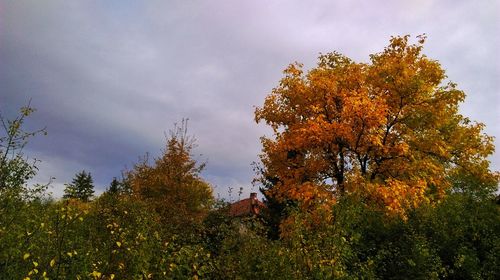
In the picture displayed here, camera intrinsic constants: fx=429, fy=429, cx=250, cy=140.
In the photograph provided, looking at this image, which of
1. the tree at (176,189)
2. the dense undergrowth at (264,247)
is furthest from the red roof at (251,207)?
the dense undergrowth at (264,247)

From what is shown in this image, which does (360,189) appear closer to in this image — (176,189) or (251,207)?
(176,189)

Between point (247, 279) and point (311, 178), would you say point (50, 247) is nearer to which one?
point (247, 279)

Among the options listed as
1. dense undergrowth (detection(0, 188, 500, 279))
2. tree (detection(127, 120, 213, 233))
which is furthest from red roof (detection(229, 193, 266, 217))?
dense undergrowth (detection(0, 188, 500, 279))

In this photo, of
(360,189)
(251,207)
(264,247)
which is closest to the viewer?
(264,247)

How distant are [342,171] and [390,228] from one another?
14.9 ft

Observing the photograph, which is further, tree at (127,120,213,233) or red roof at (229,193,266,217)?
red roof at (229,193,266,217)

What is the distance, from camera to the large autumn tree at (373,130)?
60.4ft

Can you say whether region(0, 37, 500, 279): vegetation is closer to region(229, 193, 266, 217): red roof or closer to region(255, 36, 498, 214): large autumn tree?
region(255, 36, 498, 214): large autumn tree

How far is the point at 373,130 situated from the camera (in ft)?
62.0

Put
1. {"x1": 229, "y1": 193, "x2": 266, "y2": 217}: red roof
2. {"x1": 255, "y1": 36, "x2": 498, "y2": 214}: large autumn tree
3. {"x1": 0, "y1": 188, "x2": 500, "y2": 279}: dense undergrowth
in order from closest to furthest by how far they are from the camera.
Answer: {"x1": 0, "y1": 188, "x2": 500, "y2": 279}: dense undergrowth < {"x1": 255, "y1": 36, "x2": 498, "y2": 214}: large autumn tree < {"x1": 229, "y1": 193, "x2": 266, "y2": 217}: red roof

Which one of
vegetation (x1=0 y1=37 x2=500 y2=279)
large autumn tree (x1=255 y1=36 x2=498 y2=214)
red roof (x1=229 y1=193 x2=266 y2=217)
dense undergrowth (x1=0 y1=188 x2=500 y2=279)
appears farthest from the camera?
red roof (x1=229 y1=193 x2=266 y2=217)

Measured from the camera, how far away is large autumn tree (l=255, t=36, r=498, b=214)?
18422 mm

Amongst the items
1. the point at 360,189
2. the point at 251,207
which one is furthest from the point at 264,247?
the point at 251,207

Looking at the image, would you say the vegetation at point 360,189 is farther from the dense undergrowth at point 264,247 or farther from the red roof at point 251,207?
the red roof at point 251,207
